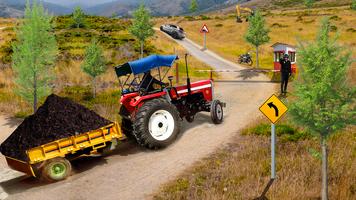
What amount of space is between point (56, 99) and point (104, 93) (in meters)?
11.3

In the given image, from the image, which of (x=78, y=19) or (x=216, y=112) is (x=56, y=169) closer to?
(x=216, y=112)

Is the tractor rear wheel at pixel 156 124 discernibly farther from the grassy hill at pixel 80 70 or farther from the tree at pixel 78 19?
the tree at pixel 78 19

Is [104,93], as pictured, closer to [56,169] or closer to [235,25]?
[56,169]

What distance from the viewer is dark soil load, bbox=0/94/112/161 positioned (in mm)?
10625

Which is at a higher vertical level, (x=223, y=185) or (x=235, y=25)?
(x=235, y=25)

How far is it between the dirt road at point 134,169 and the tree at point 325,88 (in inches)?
166

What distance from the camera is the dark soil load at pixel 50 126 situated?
1062cm

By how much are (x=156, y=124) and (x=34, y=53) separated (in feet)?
25.7

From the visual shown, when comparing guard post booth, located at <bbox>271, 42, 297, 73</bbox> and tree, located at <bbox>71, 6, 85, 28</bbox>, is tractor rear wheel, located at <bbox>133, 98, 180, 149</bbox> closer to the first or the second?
guard post booth, located at <bbox>271, 42, 297, 73</bbox>

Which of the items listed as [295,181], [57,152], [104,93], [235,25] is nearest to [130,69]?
[57,152]

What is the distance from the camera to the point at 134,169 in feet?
36.6

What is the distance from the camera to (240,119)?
16.0m

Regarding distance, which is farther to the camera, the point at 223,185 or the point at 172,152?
the point at 172,152

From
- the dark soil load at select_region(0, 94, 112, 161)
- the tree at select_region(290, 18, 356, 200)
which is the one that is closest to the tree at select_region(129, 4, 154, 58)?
the dark soil load at select_region(0, 94, 112, 161)
